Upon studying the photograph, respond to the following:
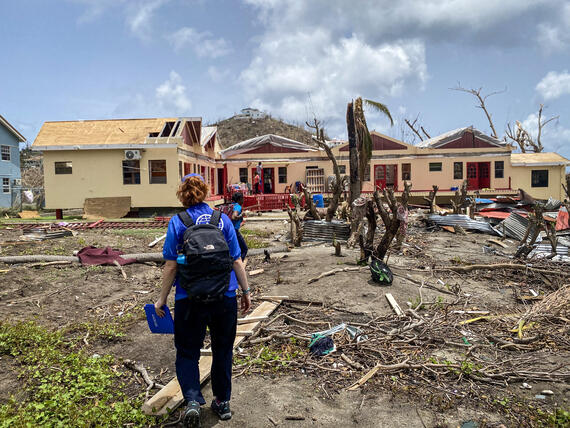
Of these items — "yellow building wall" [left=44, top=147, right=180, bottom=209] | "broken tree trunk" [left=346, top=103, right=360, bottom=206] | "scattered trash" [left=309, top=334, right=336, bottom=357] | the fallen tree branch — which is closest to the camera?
"scattered trash" [left=309, top=334, right=336, bottom=357]

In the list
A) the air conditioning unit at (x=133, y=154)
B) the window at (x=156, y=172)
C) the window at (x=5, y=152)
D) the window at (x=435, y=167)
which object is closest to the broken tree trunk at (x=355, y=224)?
the window at (x=156, y=172)

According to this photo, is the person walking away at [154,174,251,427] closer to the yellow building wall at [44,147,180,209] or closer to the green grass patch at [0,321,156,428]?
the green grass patch at [0,321,156,428]

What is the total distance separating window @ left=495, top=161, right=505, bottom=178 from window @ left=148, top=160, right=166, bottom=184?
65.0 ft

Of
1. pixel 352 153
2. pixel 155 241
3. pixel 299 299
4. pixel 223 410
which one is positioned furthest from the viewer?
pixel 352 153

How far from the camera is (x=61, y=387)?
404cm

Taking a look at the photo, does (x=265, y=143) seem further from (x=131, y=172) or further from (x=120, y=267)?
(x=120, y=267)

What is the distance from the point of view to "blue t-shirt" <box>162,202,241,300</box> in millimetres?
3321

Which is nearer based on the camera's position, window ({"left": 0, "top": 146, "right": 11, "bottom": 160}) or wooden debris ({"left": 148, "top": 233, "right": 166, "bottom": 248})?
wooden debris ({"left": 148, "top": 233, "right": 166, "bottom": 248})

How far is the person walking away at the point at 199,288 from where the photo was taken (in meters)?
3.23

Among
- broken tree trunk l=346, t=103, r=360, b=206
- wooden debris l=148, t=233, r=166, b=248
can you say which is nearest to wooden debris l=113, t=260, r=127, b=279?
wooden debris l=148, t=233, r=166, b=248

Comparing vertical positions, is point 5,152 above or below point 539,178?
above

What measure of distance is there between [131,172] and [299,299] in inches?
654

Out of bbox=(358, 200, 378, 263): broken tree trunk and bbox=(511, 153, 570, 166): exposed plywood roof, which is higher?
bbox=(511, 153, 570, 166): exposed plywood roof

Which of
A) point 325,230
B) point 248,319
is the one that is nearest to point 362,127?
point 325,230
